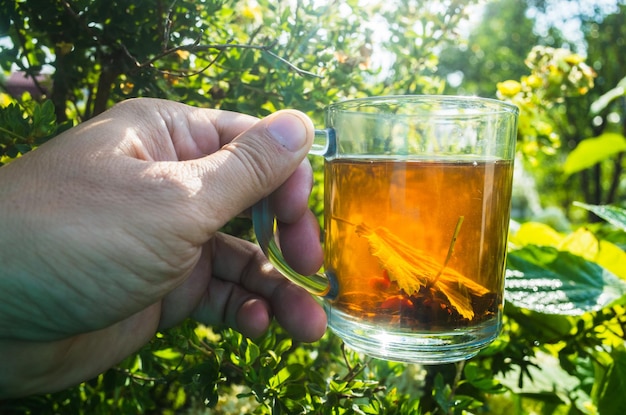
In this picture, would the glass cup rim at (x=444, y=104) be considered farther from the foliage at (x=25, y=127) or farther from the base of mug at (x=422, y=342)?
the foliage at (x=25, y=127)

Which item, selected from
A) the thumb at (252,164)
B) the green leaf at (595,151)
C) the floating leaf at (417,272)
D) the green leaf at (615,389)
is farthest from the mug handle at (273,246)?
the green leaf at (595,151)

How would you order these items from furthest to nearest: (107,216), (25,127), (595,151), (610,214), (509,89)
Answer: (595,151) → (509,89) → (610,214) → (25,127) → (107,216)

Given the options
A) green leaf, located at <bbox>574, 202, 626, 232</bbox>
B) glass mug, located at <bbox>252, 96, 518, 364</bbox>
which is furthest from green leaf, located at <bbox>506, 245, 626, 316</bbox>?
glass mug, located at <bbox>252, 96, 518, 364</bbox>

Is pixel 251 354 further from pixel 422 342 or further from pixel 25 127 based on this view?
pixel 25 127

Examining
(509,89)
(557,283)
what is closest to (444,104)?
(557,283)

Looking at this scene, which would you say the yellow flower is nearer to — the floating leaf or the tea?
the tea
